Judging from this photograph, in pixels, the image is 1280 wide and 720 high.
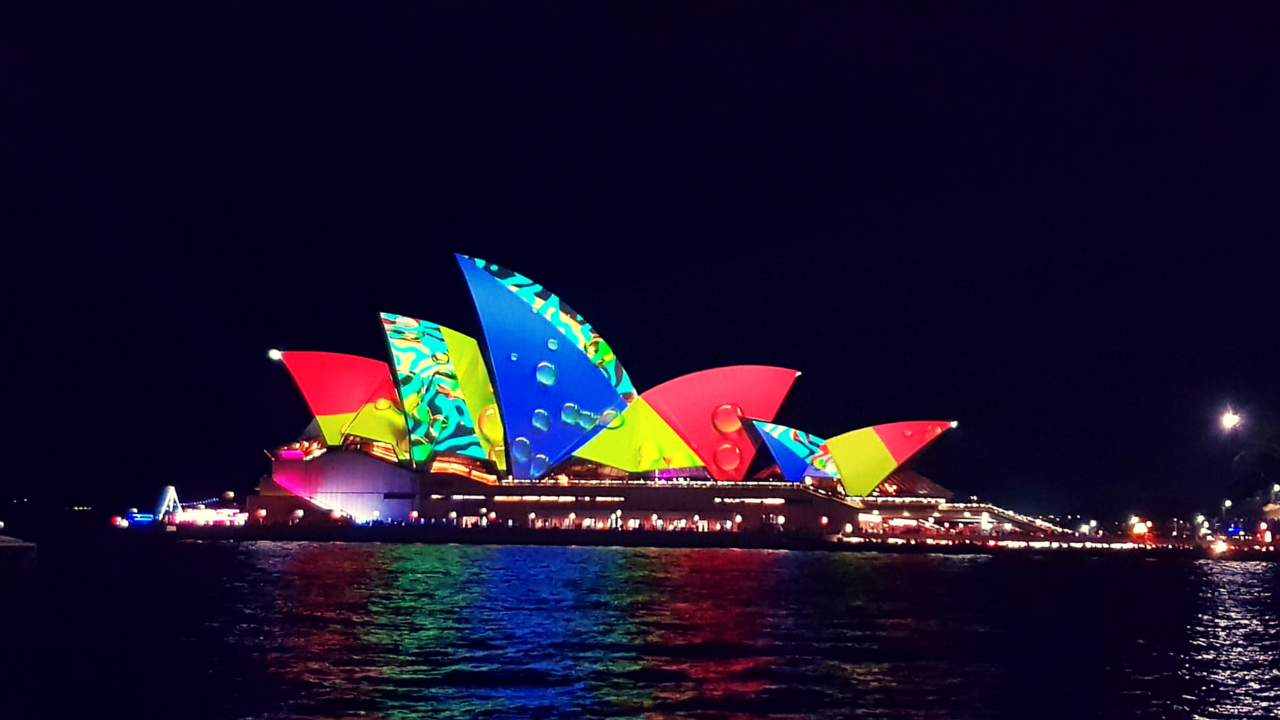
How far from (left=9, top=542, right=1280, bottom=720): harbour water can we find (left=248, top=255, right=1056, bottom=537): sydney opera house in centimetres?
2817

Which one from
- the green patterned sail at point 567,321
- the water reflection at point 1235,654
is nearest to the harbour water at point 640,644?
the water reflection at point 1235,654

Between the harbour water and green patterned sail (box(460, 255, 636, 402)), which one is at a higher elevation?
green patterned sail (box(460, 255, 636, 402))

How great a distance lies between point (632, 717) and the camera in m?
18.4

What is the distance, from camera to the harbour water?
777 inches

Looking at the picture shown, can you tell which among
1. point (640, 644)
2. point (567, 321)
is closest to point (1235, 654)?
point (640, 644)

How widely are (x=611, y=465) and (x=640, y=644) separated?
51686 mm

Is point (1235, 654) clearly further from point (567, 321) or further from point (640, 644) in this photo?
point (567, 321)

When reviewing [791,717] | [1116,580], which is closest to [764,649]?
[791,717]

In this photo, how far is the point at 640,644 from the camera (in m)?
25.7

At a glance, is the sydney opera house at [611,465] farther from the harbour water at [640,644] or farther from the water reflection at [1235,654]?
the water reflection at [1235,654]

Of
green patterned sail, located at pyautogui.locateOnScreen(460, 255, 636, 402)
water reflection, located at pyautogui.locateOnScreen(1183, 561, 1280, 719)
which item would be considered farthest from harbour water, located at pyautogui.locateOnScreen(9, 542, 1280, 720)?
green patterned sail, located at pyautogui.locateOnScreen(460, 255, 636, 402)

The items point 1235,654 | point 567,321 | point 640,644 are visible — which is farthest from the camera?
point 567,321

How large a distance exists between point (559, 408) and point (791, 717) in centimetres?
5307

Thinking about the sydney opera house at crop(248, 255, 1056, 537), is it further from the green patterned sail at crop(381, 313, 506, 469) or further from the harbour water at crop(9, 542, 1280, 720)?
the harbour water at crop(9, 542, 1280, 720)
